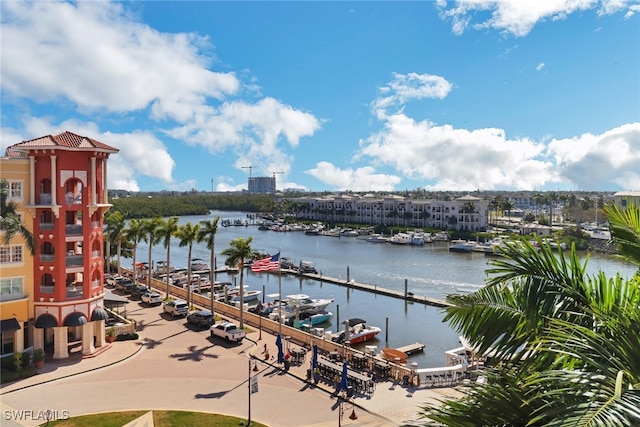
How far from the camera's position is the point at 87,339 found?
28000mm

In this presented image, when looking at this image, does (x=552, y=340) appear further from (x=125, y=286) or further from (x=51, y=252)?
(x=125, y=286)

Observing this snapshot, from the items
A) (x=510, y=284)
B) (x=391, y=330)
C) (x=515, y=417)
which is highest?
(x=510, y=284)

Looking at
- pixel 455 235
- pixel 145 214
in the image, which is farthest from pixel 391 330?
pixel 145 214

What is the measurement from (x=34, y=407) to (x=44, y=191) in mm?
13036

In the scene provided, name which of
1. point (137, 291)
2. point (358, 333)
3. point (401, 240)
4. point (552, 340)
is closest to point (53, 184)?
point (137, 291)

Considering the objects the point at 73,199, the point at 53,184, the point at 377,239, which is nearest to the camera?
the point at 53,184

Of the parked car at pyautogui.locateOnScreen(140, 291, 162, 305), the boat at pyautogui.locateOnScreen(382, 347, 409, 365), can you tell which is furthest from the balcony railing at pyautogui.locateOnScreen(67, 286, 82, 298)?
the boat at pyautogui.locateOnScreen(382, 347, 409, 365)

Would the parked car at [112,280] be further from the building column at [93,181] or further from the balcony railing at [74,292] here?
the building column at [93,181]

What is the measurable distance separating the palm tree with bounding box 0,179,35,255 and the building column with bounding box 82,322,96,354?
5.49m

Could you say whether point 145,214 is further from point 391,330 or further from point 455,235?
point 391,330

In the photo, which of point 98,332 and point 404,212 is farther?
point 404,212

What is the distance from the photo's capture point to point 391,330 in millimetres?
41344

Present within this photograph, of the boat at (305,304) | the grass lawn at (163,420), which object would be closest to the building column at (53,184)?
the grass lawn at (163,420)

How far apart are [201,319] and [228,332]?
13.8 feet
